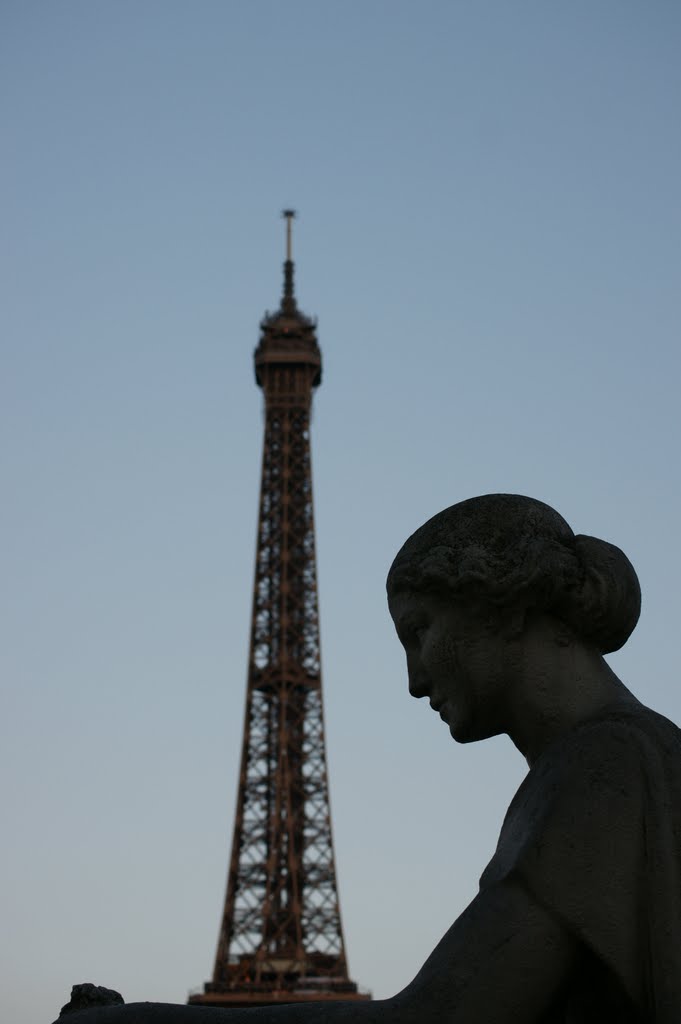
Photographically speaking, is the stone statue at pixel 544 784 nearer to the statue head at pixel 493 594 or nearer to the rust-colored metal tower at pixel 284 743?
the statue head at pixel 493 594

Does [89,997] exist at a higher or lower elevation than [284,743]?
lower

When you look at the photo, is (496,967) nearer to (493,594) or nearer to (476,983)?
(476,983)

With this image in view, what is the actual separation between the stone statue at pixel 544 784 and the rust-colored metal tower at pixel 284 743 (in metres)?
41.6

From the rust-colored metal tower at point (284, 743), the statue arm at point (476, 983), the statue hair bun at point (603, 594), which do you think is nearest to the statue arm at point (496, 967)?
the statue arm at point (476, 983)

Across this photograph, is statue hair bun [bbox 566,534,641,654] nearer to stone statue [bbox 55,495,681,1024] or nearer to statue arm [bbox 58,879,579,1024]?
stone statue [bbox 55,495,681,1024]

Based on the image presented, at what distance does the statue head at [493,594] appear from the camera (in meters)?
2.31

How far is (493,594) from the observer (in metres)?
2.31

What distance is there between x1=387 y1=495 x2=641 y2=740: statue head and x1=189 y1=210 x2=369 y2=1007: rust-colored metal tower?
1637 inches

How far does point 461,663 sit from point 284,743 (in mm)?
46926

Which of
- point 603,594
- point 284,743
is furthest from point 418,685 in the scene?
point 284,743

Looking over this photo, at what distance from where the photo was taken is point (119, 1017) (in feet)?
6.61

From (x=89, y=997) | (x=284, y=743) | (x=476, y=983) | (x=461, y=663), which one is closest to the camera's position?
(x=476, y=983)

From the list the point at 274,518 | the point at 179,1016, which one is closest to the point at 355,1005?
the point at 179,1016

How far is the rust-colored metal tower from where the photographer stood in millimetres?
45594
